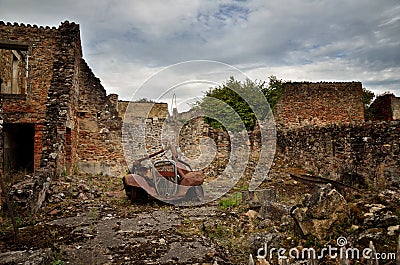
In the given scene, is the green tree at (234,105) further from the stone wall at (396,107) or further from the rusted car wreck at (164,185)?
the stone wall at (396,107)

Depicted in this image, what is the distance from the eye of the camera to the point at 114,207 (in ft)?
25.9

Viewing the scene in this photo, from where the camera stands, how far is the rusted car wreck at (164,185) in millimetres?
8273

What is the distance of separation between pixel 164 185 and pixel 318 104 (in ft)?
42.0

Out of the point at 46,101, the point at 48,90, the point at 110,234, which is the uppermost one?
the point at 48,90

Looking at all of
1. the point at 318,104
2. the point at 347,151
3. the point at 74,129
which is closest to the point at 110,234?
the point at 347,151

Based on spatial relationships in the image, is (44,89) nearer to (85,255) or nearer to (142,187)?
(142,187)

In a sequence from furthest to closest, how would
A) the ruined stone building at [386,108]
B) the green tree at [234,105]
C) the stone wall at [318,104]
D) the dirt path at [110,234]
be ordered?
1. the ruined stone building at [386,108]
2. the stone wall at [318,104]
3. the green tree at [234,105]
4. the dirt path at [110,234]

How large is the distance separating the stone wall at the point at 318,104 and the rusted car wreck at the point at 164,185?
424 inches

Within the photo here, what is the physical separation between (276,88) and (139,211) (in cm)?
1330
